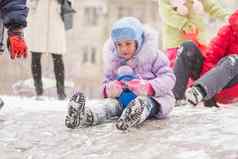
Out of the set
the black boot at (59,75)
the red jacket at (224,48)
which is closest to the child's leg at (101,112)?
the red jacket at (224,48)

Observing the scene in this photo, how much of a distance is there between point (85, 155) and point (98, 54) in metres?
33.1

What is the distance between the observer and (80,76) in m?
37.0

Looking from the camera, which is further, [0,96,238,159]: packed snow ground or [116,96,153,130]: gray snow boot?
[116,96,153,130]: gray snow boot

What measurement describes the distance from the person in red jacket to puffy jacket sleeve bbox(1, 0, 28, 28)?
4.71 ft

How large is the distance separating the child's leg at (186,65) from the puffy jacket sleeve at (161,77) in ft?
2.62

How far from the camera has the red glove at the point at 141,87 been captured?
477cm

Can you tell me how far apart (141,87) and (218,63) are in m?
0.84

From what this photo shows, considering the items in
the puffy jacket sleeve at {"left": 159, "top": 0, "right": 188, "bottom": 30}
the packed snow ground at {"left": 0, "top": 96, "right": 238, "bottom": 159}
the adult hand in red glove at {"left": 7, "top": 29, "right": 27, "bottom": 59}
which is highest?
the puffy jacket sleeve at {"left": 159, "top": 0, "right": 188, "bottom": 30}

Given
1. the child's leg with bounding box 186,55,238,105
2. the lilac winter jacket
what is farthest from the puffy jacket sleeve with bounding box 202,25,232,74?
the lilac winter jacket

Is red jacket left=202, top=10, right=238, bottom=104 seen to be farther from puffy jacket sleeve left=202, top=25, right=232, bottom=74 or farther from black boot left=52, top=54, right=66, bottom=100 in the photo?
black boot left=52, top=54, right=66, bottom=100

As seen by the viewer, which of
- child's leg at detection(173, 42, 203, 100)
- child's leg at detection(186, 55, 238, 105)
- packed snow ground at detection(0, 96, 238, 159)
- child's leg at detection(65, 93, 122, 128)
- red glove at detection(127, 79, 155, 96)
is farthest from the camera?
child's leg at detection(173, 42, 203, 100)

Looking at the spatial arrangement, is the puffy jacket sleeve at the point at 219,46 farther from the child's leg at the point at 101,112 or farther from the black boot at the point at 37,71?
the black boot at the point at 37,71

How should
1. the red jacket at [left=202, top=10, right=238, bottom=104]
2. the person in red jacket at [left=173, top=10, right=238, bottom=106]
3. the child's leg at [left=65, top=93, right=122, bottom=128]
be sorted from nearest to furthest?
the child's leg at [left=65, top=93, right=122, bottom=128] → the person in red jacket at [left=173, top=10, right=238, bottom=106] → the red jacket at [left=202, top=10, right=238, bottom=104]

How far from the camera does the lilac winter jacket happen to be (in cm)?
487
